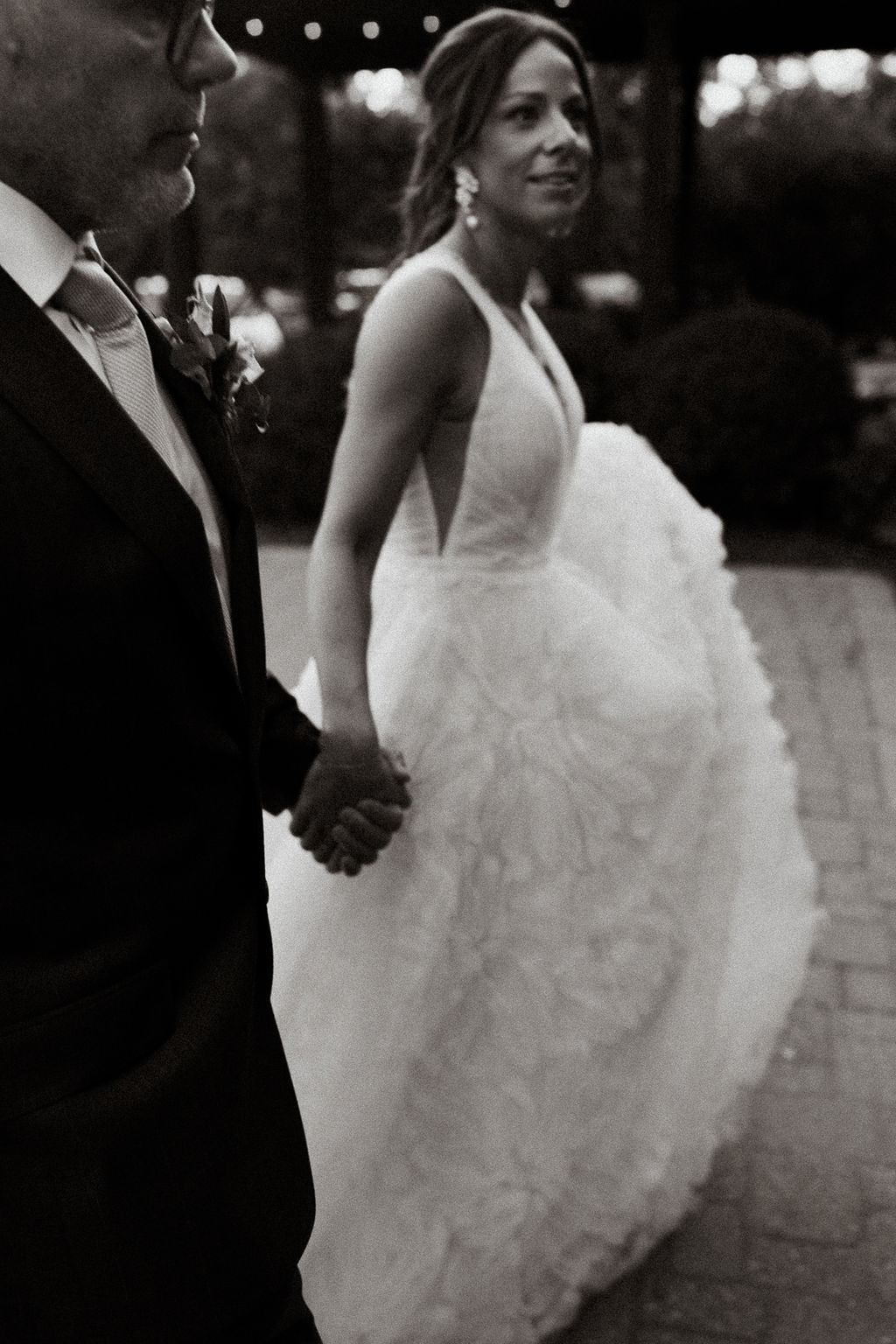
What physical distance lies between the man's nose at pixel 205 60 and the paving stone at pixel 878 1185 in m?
2.46

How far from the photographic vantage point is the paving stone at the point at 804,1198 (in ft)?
9.53

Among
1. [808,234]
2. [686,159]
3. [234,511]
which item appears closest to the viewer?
[234,511]

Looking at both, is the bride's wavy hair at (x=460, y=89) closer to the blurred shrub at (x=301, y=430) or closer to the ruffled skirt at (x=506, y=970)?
the ruffled skirt at (x=506, y=970)

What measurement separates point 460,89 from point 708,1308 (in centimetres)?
215

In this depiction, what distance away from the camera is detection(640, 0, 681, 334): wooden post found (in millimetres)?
10484

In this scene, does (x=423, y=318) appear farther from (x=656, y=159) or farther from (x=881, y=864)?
(x=656, y=159)

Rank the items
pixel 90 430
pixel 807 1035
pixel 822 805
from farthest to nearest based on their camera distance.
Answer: pixel 822 805 < pixel 807 1035 < pixel 90 430

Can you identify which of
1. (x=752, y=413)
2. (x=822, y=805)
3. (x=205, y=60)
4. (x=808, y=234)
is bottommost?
(x=808, y=234)

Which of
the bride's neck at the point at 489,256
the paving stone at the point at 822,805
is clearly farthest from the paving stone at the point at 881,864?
the bride's neck at the point at 489,256

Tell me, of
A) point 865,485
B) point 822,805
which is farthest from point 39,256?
point 865,485

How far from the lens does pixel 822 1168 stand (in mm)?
3121

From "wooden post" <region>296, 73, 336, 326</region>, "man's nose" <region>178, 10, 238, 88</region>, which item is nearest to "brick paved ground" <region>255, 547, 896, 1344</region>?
"man's nose" <region>178, 10, 238, 88</region>

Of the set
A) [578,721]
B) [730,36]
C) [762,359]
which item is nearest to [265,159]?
[730,36]

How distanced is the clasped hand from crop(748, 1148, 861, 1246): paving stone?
4.22 ft
